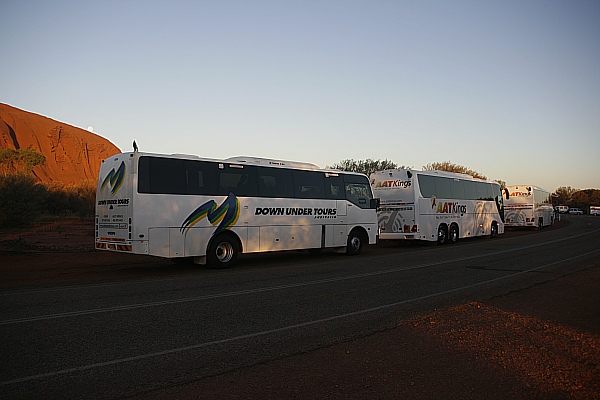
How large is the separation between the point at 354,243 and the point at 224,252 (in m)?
6.35

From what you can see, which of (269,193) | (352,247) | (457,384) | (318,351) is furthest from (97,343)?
(352,247)

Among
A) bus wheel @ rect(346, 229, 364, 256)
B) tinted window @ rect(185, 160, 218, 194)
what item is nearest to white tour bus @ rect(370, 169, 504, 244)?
bus wheel @ rect(346, 229, 364, 256)

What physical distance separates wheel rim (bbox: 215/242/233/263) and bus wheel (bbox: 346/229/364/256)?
571cm

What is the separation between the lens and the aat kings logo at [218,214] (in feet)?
48.9

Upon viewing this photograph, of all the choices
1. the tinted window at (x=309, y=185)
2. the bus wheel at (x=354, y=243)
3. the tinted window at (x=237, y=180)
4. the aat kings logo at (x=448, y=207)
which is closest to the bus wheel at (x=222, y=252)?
the tinted window at (x=237, y=180)

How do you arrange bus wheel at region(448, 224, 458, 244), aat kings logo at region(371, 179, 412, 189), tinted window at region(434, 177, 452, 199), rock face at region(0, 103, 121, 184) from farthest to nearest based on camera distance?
rock face at region(0, 103, 121, 184), bus wheel at region(448, 224, 458, 244), tinted window at region(434, 177, 452, 199), aat kings logo at region(371, 179, 412, 189)

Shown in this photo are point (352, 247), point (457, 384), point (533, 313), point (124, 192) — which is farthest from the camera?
point (352, 247)

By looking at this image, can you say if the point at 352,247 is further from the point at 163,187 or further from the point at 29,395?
the point at 29,395

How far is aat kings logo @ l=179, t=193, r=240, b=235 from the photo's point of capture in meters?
14.9

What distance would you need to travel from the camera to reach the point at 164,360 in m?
Result: 6.18

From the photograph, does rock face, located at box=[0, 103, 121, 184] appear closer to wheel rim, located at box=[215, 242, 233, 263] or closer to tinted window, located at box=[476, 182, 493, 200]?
tinted window, located at box=[476, 182, 493, 200]

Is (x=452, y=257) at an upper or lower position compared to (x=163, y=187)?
lower

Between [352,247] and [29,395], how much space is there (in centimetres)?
1612

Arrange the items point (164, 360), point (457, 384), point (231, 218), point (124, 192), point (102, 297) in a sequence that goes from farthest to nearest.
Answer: point (231, 218)
point (124, 192)
point (102, 297)
point (164, 360)
point (457, 384)
